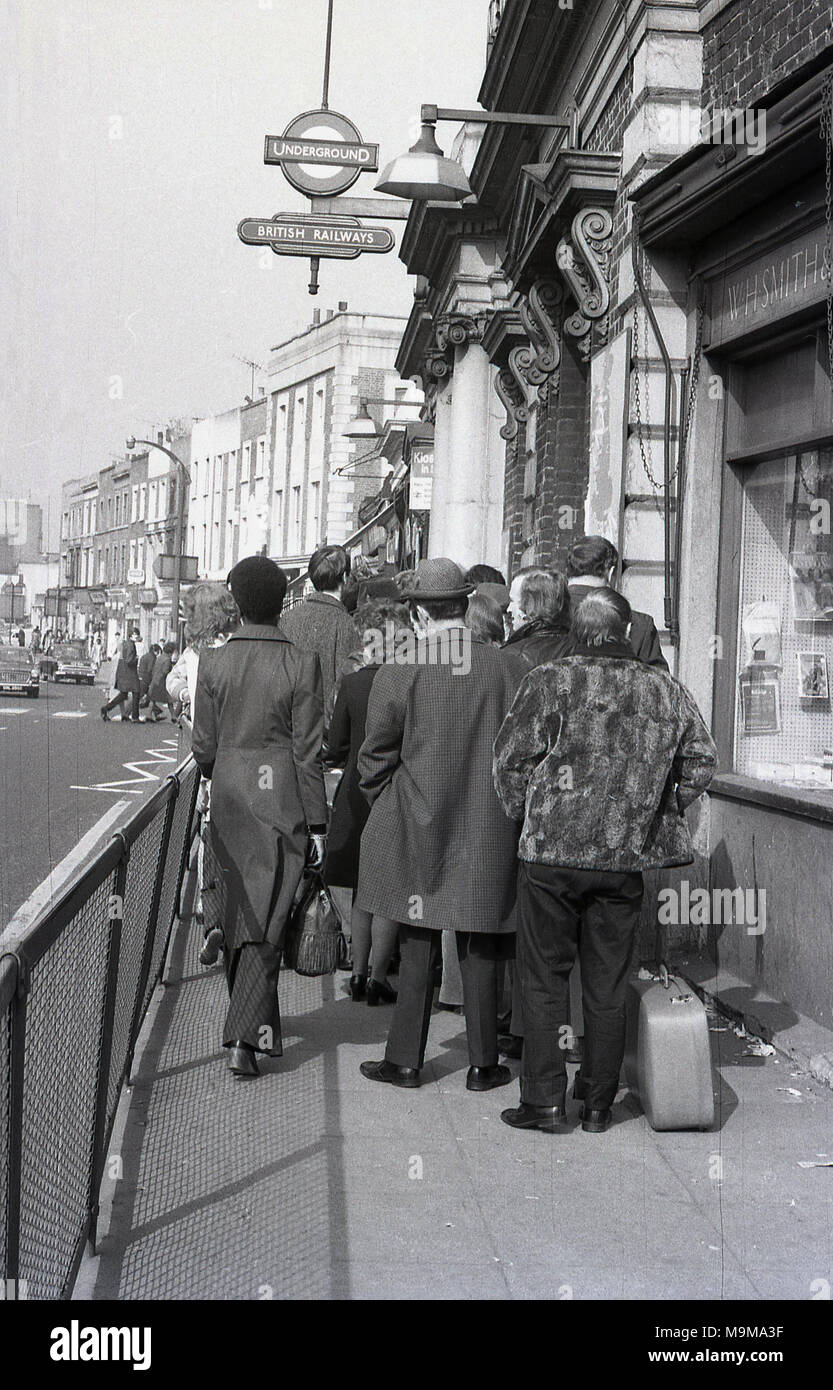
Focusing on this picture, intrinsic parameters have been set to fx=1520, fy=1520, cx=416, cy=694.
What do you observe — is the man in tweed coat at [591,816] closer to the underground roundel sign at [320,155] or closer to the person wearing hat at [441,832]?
the person wearing hat at [441,832]

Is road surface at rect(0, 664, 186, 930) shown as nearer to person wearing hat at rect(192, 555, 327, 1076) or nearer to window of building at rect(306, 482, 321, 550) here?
person wearing hat at rect(192, 555, 327, 1076)

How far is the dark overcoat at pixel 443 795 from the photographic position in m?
5.71

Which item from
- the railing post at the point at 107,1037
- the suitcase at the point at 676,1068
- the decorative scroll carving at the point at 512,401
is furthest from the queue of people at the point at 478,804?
the decorative scroll carving at the point at 512,401

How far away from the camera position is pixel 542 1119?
535 centimetres

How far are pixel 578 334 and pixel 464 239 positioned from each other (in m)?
9.77

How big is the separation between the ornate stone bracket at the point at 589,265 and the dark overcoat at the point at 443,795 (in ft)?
14.2

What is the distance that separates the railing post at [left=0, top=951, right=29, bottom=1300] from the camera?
295 centimetres

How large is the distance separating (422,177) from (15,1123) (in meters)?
10.2

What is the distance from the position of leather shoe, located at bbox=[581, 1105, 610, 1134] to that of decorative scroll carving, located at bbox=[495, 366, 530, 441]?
392 inches

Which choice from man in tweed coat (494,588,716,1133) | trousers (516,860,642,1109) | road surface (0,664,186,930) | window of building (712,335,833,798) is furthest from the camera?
road surface (0,664,186,930)

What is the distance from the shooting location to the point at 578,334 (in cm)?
974

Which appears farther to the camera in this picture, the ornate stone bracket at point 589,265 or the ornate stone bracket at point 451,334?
the ornate stone bracket at point 451,334

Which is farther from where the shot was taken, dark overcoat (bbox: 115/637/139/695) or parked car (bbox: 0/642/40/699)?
parked car (bbox: 0/642/40/699)

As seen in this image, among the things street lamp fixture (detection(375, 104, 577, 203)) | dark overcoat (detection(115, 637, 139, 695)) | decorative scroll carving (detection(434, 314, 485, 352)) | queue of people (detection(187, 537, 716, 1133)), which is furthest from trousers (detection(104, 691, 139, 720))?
queue of people (detection(187, 537, 716, 1133))
